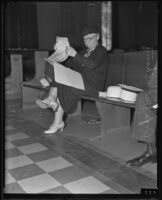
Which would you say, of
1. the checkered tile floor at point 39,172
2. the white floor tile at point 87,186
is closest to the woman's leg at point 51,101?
the checkered tile floor at point 39,172

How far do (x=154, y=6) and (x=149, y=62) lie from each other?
13.0 inches

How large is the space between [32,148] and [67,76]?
1.77 feet

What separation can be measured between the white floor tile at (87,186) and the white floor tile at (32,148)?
1.44 ft

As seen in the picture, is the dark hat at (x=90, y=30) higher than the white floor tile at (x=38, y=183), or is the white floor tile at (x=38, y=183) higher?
the dark hat at (x=90, y=30)

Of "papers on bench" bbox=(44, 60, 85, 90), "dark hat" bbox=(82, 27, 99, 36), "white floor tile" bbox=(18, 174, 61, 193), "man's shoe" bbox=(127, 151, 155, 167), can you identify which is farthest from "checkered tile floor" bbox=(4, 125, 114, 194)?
"dark hat" bbox=(82, 27, 99, 36)

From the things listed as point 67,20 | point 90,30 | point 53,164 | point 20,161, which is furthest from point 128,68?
point 20,161

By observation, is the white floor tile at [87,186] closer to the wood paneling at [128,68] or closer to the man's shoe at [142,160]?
the man's shoe at [142,160]

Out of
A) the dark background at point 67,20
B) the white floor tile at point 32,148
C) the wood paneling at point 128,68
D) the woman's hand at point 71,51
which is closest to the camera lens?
the dark background at point 67,20

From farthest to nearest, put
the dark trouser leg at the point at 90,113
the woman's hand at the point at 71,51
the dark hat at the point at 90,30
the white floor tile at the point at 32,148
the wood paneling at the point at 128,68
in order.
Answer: the dark trouser leg at the point at 90,113
the white floor tile at the point at 32,148
the wood paneling at the point at 128,68
the woman's hand at the point at 71,51
the dark hat at the point at 90,30

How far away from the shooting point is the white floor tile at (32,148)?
178cm

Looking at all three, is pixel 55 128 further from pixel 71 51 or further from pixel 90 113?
pixel 71 51

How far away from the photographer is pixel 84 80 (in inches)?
68.2

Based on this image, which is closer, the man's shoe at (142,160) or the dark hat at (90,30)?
the dark hat at (90,30)

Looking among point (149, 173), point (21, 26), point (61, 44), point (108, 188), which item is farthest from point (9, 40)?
point (149, 173)
